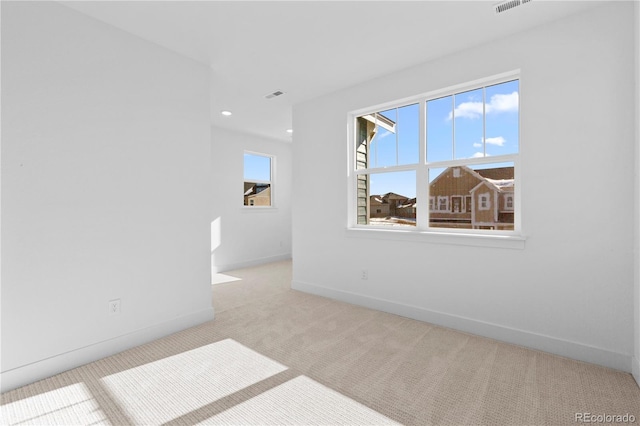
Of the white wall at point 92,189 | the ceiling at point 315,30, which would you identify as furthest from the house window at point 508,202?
the white wall at point 92,189

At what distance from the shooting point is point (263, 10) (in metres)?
2.22

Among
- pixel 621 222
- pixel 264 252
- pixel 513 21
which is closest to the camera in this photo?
pixel 621 222

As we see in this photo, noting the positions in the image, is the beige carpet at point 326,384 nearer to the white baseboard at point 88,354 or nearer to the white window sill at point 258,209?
the white baseboard at point 88,354

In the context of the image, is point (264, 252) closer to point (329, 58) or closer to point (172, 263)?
point (172, 263)

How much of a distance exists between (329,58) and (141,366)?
3069 mm

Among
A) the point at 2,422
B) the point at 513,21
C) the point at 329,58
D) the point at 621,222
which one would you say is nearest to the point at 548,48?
the point at 513,21

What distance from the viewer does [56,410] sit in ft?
5.63

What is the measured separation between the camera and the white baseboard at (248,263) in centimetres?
545

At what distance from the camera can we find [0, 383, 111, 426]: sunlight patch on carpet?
163 centimetres

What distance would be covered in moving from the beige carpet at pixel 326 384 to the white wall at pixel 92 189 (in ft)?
1.00

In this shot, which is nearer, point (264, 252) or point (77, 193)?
point (77, 193)

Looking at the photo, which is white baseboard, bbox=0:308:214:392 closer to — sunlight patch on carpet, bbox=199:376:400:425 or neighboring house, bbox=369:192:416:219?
sunlight patch on carpet, bbox=199:376:400:425

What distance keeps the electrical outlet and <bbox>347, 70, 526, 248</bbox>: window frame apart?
239cm
